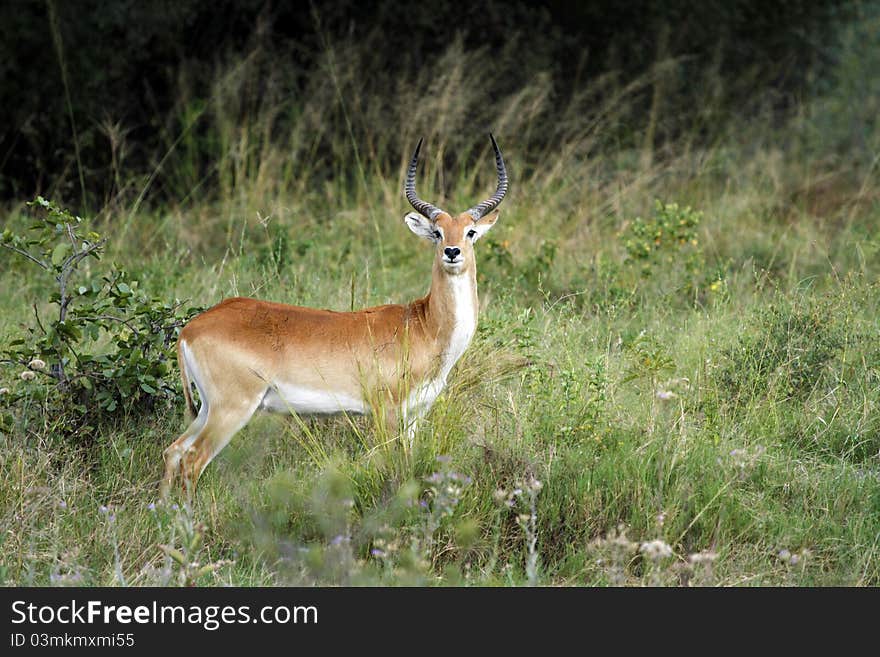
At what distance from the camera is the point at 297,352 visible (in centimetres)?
534

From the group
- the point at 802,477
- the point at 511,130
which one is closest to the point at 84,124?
the point at 511,130

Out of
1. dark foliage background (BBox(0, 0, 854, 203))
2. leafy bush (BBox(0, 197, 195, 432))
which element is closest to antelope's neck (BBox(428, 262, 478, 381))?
leafy bush (BBox(0, 197, 195, 432))

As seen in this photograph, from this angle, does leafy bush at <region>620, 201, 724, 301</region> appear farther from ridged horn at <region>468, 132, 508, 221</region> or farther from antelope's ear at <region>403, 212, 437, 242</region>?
antelope's ear at <region>403, 212, 437, 242</region>

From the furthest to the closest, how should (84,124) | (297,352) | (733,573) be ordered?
(84,124)
(297,352)
(733,573)

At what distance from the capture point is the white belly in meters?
5.33

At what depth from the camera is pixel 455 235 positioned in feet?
18.6

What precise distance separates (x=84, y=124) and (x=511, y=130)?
→ 422cm

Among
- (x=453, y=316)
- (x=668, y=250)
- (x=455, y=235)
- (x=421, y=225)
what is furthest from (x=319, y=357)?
(x=668, y=250)

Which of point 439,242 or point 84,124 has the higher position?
point 84,124

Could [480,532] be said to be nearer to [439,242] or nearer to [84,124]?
[439,242]

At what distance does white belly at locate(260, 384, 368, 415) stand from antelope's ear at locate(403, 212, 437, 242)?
3.35ft

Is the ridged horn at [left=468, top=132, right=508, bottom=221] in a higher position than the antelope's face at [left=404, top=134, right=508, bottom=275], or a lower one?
higher

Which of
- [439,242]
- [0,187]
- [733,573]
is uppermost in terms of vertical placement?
[0,187]

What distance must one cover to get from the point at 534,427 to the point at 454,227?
105 cm
